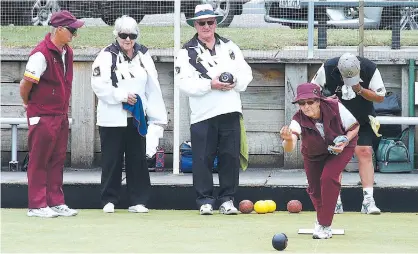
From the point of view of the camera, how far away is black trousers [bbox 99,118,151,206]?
10602 mm

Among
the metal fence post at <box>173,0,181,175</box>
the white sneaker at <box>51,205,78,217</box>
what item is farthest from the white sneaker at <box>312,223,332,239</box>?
the metal fence post at <box>173,0,181,175</box>

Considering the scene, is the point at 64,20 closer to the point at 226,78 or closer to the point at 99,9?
the point at 226,78

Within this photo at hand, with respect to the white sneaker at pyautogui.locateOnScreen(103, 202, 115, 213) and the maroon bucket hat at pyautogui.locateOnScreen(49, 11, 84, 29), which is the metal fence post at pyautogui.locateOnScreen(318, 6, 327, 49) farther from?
the maroon bucket hat at pyautogui.locateOnScreen(49, 11, 84, 29)

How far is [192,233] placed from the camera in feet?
30.4

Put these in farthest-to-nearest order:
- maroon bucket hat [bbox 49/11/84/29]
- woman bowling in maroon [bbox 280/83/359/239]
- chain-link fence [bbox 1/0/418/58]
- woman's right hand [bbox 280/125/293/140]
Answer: chain-link fence [bbox 1/0/418/58] < maroon bucket hat [bbox 49/11/84/29] < woman bowling in maroon [bbox 280/83/359/239] < woman's right hand [bbox 280/125/293/140]

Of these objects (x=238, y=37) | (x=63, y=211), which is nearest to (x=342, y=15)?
(x=238, y=37)

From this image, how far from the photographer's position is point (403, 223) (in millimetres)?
10008

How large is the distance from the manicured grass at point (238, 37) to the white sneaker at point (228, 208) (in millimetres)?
2595

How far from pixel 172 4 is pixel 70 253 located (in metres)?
5.29

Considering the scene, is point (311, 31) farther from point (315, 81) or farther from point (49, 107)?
point (49, 107)

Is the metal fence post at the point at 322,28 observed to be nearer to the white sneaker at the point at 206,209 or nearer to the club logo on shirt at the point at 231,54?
the club logo on shirt at the point at 231,54

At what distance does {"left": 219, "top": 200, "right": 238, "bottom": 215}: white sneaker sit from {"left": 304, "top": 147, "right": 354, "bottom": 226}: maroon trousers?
1.51 meters

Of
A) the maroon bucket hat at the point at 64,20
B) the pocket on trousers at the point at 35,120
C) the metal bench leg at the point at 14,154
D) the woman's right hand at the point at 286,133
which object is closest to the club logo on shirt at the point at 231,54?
the maroon bucket hat at the point at 64,20

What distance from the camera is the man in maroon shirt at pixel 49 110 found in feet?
33.0
